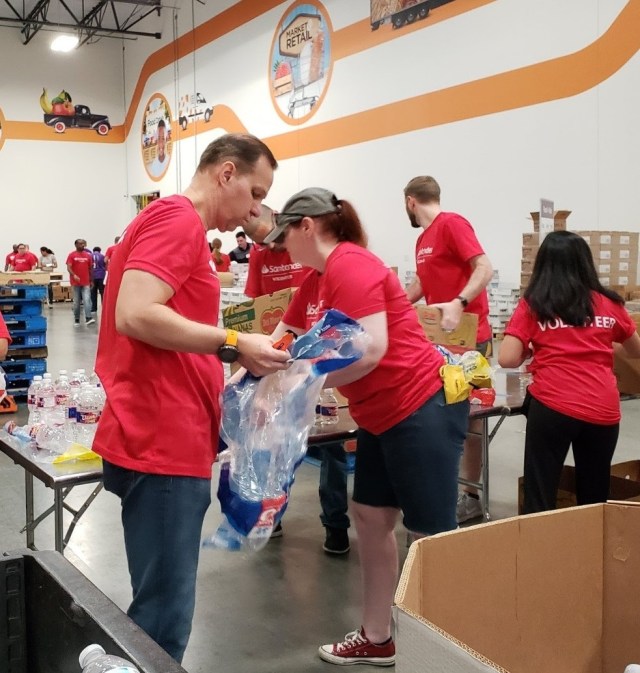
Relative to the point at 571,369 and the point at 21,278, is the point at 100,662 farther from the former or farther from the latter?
the point at 21,278

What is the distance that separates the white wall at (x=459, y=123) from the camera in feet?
27.9

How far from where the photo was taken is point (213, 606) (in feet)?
10.0

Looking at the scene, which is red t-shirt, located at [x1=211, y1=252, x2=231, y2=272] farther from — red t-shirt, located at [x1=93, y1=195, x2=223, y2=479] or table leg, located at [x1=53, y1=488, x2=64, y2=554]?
red t-shirt, located at [x1=93, y1=195, x2=223, y2=479]

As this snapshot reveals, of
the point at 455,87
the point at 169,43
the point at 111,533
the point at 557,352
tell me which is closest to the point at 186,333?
the point at 557,352

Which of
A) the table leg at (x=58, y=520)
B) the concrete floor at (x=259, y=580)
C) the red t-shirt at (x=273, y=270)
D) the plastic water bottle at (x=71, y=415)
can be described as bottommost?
the concrete floor at (x=259, y=580)

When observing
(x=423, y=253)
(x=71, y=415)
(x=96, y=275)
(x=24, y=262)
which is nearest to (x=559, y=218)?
(x=423, y=253)

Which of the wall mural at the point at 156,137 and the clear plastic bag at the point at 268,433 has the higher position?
the wall mural at the point at 156,137

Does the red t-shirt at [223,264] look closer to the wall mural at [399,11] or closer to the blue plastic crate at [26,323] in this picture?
the wall mural at [399,11]

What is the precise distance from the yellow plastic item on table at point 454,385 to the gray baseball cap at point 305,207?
57cm

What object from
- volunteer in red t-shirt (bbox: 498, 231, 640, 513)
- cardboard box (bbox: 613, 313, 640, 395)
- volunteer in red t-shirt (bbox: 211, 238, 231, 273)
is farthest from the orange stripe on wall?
volunteer in red t-shirt (bbox: 498, 231, 640, 513)

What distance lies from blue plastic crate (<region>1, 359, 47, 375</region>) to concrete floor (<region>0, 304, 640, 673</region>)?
244 cm

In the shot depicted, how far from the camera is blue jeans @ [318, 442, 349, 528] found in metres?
3.56

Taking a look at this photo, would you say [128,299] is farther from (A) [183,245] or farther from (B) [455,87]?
(B) [455,87]

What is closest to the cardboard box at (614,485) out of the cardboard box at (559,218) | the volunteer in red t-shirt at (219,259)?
the cardboard box at (559,218)
